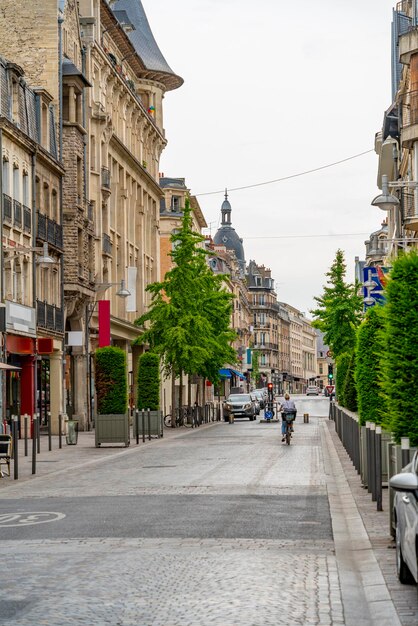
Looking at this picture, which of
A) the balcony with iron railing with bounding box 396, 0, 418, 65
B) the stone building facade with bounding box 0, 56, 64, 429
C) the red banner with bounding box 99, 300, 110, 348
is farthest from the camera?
the red banner with bounding box 99, 300, 110, 348

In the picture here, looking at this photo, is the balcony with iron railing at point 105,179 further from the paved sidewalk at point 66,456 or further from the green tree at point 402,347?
the green tree at point 402,347

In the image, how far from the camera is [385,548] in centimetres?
1235

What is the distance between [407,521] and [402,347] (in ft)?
20.0

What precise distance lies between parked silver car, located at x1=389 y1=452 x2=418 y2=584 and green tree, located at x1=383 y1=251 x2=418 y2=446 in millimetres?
4849

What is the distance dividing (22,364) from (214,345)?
1369cm

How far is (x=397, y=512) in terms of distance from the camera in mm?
9930

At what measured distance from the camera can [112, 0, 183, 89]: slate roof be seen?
77.1m

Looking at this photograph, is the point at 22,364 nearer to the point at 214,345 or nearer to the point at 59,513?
the point at 214,345

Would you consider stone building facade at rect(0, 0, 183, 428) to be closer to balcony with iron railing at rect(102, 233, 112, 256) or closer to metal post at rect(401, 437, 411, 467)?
balcony with iron railing at rect(102, 233, 112, 256)

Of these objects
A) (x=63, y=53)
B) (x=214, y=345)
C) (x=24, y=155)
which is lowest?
(x=214, y=345)

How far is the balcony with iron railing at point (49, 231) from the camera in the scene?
47000mm

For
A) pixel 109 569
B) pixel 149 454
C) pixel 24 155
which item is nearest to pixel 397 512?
Result: pixel 109 569

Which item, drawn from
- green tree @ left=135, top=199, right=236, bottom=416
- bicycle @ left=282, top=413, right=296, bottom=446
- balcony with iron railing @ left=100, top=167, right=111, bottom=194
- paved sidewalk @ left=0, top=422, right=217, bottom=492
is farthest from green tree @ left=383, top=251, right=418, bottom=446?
balcony with iron railing @ left=100, top=167, right=111, bottom=194

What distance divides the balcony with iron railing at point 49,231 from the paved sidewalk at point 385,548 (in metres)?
26.1
